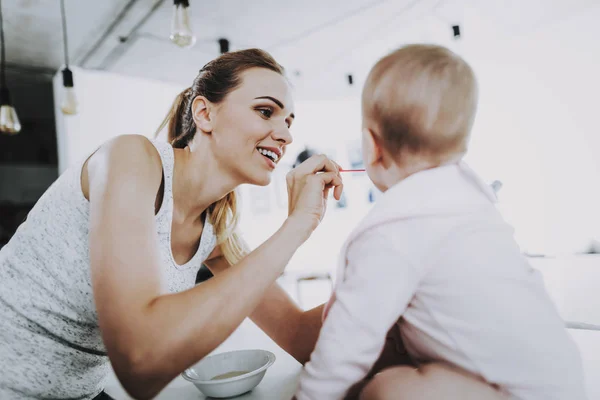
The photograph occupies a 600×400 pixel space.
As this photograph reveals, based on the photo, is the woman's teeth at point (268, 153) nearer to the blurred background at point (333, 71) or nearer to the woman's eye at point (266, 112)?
Answer: the woman's eye at point (266, 112)

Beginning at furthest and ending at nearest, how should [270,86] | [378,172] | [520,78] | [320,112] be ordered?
[320,112]
[520,78]
[270,86]
[378,172]

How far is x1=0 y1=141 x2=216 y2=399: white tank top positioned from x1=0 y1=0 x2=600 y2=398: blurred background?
2.13m

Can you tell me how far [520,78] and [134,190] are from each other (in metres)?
4.22

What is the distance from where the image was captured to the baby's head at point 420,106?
737mm

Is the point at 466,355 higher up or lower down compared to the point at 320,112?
lower down

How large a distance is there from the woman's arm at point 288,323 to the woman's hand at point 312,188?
25 cm

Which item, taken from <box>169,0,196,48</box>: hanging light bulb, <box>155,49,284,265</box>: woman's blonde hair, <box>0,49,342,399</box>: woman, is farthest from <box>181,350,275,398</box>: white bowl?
<box>169,0,196,48</box>: hanging light bulb

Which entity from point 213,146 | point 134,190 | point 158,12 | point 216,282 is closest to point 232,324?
point 216,282

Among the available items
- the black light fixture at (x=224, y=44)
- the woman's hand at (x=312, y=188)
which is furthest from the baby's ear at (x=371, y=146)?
the black light fixture at (x=224, y=44)

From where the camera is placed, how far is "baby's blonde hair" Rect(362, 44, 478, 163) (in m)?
0.74

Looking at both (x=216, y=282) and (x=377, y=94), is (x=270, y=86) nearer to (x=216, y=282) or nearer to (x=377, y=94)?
(x=377, y=94)

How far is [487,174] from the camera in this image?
411 centimetres

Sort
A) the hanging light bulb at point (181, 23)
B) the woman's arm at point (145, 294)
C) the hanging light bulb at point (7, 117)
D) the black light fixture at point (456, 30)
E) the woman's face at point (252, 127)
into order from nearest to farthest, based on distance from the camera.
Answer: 1. the woman's arm at point (145, 294)
2. the woman's face at point (252, 127)
3. the hanging light bulb at point (181, 23)
4. the hanging light bulb at point (7, 117)
5. the black light fixture at point (456, 30)

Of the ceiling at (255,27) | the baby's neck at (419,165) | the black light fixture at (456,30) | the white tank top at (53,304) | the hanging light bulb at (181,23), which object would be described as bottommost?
the white tank top at (53,304)
